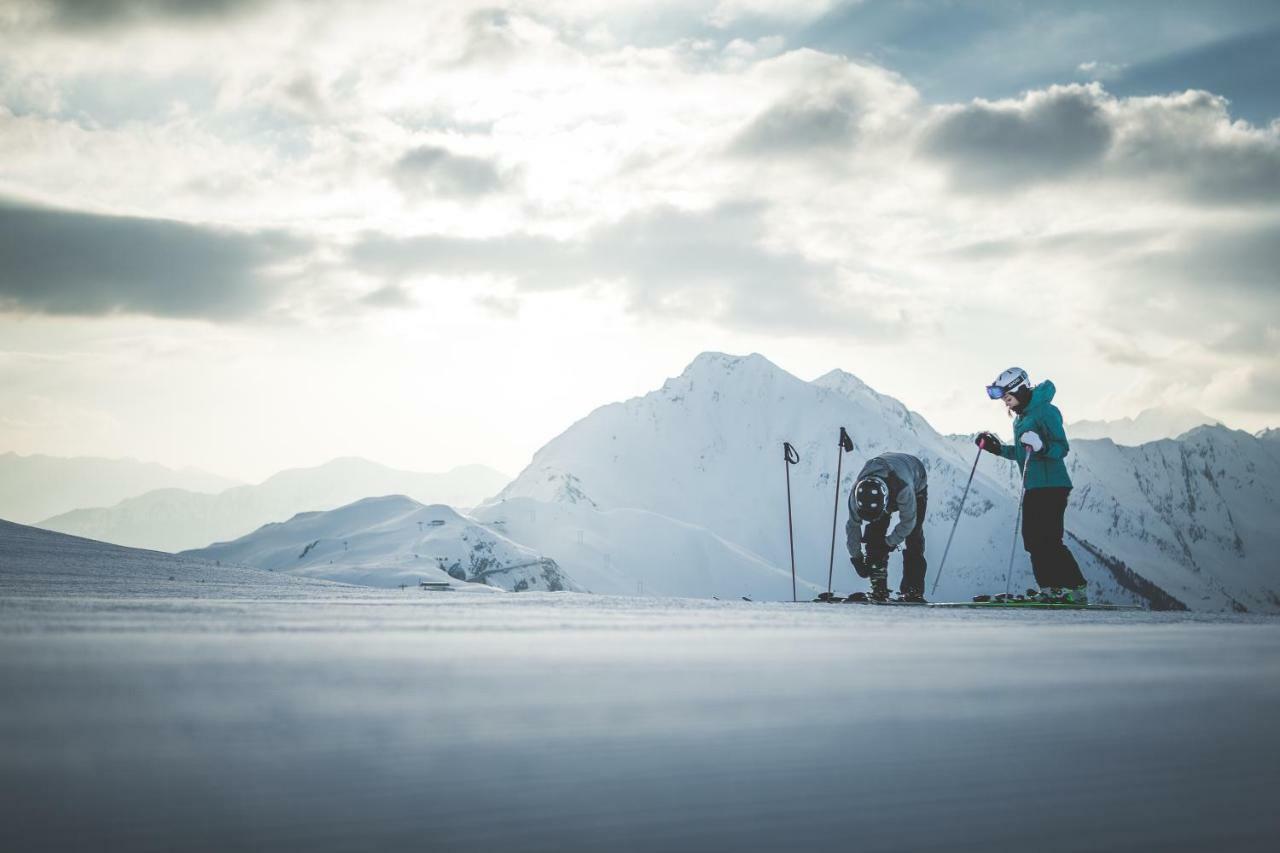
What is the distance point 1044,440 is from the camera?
535 inches

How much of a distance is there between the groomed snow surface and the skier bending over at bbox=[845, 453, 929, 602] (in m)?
10.7

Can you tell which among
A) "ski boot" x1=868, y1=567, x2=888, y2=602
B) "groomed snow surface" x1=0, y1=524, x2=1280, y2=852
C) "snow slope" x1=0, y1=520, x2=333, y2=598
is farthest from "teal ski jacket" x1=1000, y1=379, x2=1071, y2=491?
"groomed snow surface" x1=0, y1=524, x2=1280, y2=852

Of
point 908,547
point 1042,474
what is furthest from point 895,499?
point 1042,474

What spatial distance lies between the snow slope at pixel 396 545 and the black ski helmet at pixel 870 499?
4364 inches

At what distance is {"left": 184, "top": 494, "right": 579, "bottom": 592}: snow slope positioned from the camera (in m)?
138

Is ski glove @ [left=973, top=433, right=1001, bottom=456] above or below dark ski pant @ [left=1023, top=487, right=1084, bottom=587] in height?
above

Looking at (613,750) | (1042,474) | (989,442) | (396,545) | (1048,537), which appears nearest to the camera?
(613,750)

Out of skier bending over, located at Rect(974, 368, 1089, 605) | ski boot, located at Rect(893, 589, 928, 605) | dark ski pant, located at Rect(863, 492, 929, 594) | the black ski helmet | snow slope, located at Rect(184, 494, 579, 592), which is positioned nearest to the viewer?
skier bending over, located at Rect(974, 368, 1089, 605)

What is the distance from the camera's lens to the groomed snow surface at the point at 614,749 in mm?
1326

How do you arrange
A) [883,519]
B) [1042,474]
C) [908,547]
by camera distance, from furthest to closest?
[908,547] < [883,519] < [1042,474]

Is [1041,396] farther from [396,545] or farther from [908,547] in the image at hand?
[396,545]

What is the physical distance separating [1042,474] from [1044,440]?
0.47 metres

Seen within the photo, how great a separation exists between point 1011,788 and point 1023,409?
13350mm

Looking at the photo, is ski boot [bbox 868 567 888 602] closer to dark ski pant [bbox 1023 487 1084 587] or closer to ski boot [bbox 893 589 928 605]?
ski boot [bbox 893 589 928 605]
